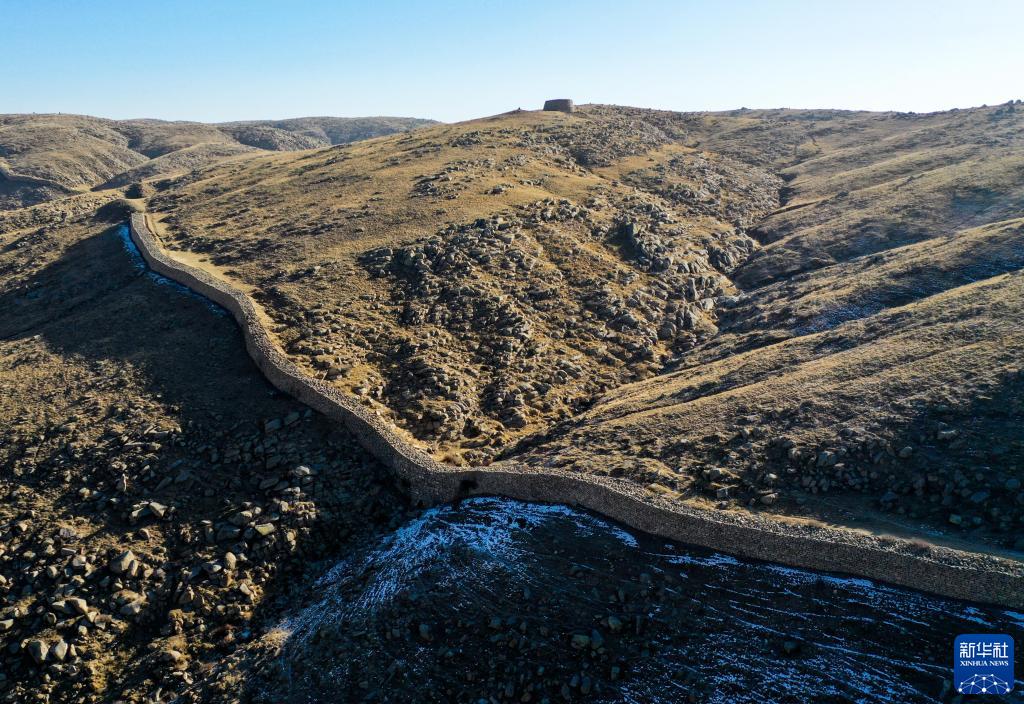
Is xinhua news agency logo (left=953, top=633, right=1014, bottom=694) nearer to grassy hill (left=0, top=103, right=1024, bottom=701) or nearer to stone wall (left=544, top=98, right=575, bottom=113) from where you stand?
grassy hill (left=0, top=103, right=1024, bottom=701)

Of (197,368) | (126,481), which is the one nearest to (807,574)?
(126,481)

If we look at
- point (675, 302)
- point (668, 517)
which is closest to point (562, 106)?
point (675, 302)

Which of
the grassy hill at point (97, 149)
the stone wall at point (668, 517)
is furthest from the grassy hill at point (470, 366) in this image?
the grassy hill at point (97, 149)

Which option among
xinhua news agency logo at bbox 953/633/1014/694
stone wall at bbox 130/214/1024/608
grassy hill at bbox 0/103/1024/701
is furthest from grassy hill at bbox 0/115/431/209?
xinhua news agency logo at bbox 953/633/1014/694

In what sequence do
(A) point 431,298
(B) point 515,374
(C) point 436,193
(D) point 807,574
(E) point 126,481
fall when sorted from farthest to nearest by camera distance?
(C) point 436,193 < (A) point 431,298 < (B) point 515,374 < (E) point 126,481 < (D) point 807,574

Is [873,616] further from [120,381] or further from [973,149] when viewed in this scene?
[973,149]
